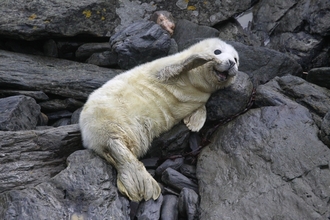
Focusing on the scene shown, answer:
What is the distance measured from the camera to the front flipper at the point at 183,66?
5562 millimetres

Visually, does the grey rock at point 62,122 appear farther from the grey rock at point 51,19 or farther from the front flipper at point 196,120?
the front flipper at point 196,120

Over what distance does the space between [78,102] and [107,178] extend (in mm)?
2031

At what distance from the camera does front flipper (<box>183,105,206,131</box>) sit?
571 cm

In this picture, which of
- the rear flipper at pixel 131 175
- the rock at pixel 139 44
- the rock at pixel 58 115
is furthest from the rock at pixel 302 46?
the rear flipper at pixel 131 175

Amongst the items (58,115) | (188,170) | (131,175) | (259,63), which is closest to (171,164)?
(188,170)

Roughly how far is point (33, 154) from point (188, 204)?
1.77 meters

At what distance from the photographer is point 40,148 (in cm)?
521

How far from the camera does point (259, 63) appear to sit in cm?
662

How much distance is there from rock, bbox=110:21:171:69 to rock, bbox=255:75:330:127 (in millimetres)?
1624

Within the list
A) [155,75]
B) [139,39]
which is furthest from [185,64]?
[139,39]

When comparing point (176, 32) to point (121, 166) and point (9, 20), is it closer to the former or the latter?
point (9, 20)

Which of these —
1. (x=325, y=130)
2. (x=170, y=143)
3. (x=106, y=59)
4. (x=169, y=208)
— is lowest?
(x=169, y=208)

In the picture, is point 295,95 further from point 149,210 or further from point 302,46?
point 149,210

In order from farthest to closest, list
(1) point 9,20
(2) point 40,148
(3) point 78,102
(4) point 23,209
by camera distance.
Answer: (1) point 9,20 → (3) point 78,102 → (2) point 40,148 → (4) point 23,209
